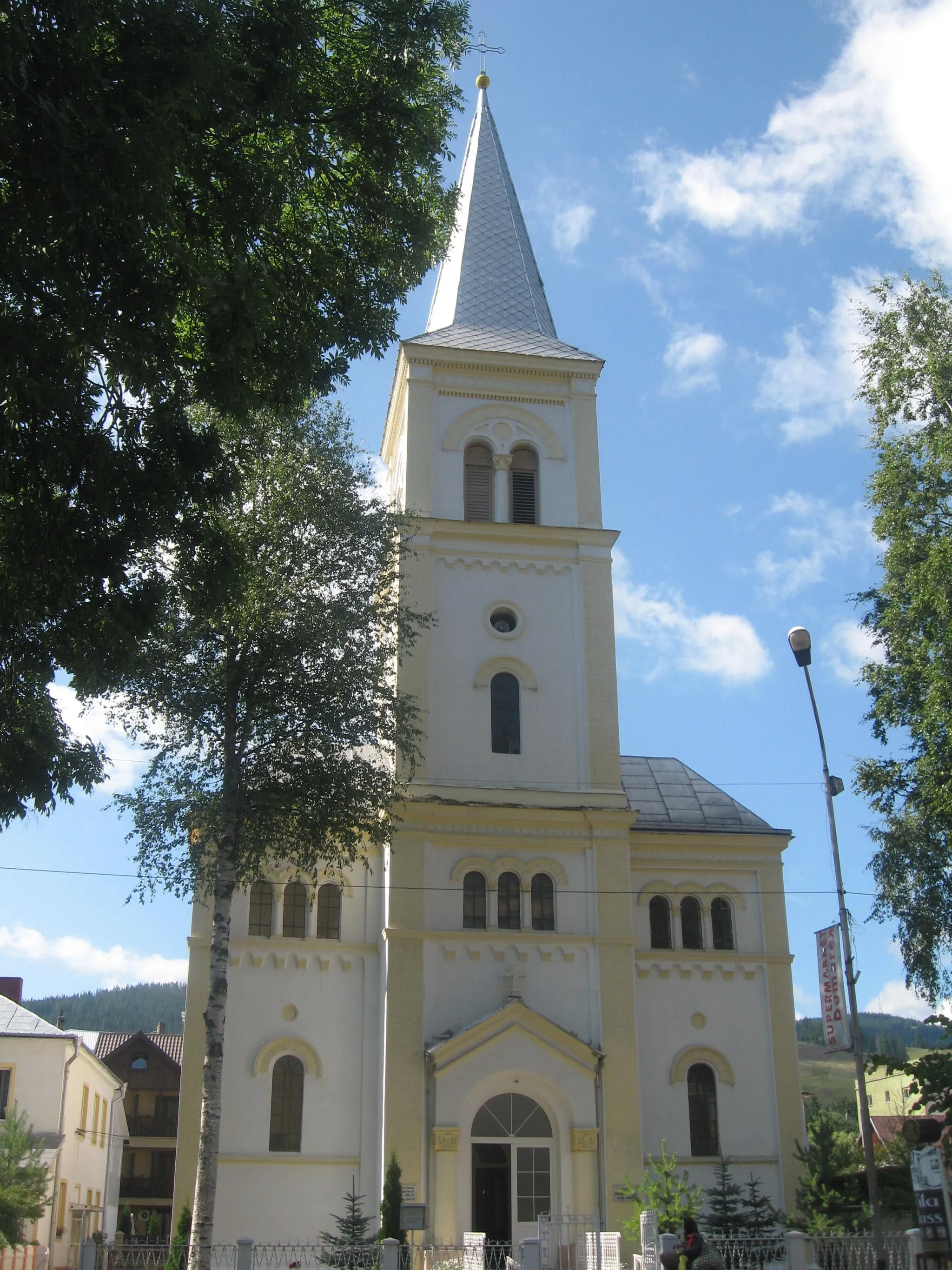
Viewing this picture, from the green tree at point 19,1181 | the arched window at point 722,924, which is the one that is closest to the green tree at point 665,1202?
the arched window at point 722,924

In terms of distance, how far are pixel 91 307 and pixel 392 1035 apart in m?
18.0

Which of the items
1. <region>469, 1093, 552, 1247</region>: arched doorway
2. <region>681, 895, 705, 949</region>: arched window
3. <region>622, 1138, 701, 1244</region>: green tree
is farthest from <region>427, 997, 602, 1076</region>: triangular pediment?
<region>681, 895, 705, 949</region>: arched window

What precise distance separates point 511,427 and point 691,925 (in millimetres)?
12526

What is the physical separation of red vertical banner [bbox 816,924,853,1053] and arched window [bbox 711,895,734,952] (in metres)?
8.04

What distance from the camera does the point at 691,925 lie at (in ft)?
92.5

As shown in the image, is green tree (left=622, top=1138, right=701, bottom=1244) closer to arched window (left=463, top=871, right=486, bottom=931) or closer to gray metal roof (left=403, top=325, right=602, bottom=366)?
arched window (left=463, top=871, right=486, bottom=931)

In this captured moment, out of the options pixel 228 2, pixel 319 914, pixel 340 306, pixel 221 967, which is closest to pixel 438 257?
pixel 340 306

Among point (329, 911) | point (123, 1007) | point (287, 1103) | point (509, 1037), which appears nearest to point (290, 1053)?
point (287, 1103)

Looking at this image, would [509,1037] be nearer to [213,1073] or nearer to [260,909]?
[260,909]

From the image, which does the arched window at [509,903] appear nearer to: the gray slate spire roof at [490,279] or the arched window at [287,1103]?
the arched window at [287,1103]

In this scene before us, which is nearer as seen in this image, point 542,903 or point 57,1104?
point 542,903

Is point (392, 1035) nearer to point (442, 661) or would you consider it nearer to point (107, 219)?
point (442, 661)

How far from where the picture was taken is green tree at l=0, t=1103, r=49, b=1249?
28.0m

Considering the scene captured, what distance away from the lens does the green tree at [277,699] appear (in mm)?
20172
